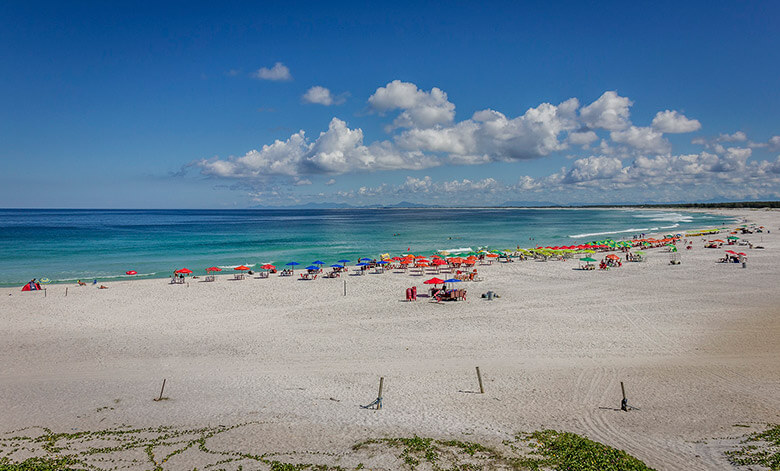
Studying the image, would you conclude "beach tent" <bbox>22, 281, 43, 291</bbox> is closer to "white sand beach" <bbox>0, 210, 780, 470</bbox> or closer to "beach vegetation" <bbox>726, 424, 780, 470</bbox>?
"white sand beach" <bbox>0, 210, 780, 470</bbox>

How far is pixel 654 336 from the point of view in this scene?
17.4 metres

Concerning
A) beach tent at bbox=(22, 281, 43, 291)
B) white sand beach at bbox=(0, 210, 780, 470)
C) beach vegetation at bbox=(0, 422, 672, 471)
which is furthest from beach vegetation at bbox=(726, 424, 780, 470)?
beach tent at bbox=(22, 281, 43, 291)

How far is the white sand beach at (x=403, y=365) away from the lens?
34.5 feet

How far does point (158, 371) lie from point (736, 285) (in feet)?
106

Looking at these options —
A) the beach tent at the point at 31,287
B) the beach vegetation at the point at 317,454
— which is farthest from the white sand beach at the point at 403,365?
the beach tent at the point at 31,287

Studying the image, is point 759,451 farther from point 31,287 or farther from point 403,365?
point 31,287

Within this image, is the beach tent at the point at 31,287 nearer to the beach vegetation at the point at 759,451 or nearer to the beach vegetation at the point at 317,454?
the beach vegetation at the point at 317,454

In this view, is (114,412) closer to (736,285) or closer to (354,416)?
(354,416)

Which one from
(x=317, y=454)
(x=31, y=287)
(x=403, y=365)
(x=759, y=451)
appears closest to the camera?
(x=759, y=451)

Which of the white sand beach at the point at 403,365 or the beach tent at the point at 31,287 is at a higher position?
the beach tent at the point at 31,287

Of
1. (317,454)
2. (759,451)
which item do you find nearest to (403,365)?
(317,454)

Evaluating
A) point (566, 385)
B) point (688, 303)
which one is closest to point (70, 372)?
point (566, 385)

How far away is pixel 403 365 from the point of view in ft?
48.4

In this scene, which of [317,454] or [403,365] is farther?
[403,365]
